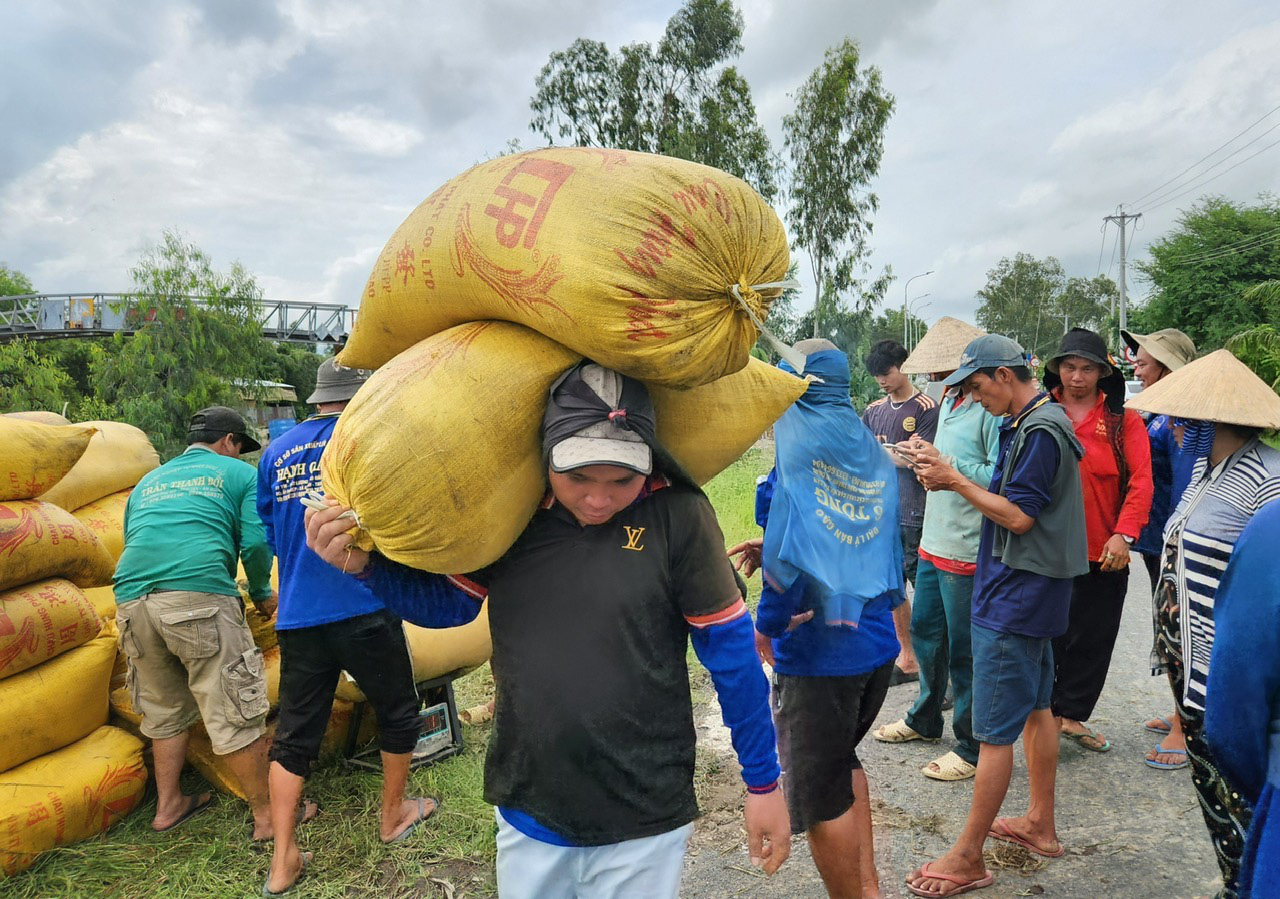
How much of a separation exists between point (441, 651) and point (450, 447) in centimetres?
244

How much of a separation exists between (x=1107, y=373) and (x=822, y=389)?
5.90ft

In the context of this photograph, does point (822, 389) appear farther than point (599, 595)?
Yes

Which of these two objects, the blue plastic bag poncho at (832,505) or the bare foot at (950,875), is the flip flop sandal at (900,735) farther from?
the blue plastic bag poncho at (832,505)

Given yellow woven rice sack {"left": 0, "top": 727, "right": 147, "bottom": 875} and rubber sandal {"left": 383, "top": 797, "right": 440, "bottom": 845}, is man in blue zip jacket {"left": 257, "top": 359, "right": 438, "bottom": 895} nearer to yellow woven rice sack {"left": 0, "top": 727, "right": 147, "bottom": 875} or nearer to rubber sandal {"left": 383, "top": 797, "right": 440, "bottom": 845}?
rubber sandal {"left": 383, "top": 797, "right": 440, "bottom": 845}

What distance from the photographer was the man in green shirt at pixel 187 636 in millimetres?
3230

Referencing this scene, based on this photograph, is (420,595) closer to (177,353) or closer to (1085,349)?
(1085,349)

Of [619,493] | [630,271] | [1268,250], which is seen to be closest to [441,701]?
[619,493]

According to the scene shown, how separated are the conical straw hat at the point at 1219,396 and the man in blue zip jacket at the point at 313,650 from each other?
9.23 feet

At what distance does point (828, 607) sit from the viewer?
2.26 metres

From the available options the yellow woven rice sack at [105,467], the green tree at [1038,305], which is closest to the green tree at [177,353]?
the yellow woven rice sack at [105,467]

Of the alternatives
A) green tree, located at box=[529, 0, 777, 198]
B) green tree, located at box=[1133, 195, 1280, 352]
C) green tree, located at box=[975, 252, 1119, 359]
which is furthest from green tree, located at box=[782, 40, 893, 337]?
green tree, located at box=[975, 252, 1119, 359]

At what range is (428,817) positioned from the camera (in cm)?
324

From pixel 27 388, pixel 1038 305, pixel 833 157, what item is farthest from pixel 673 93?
pixel 1038 305

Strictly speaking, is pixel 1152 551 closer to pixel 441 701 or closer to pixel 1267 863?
pixel 1267 863
